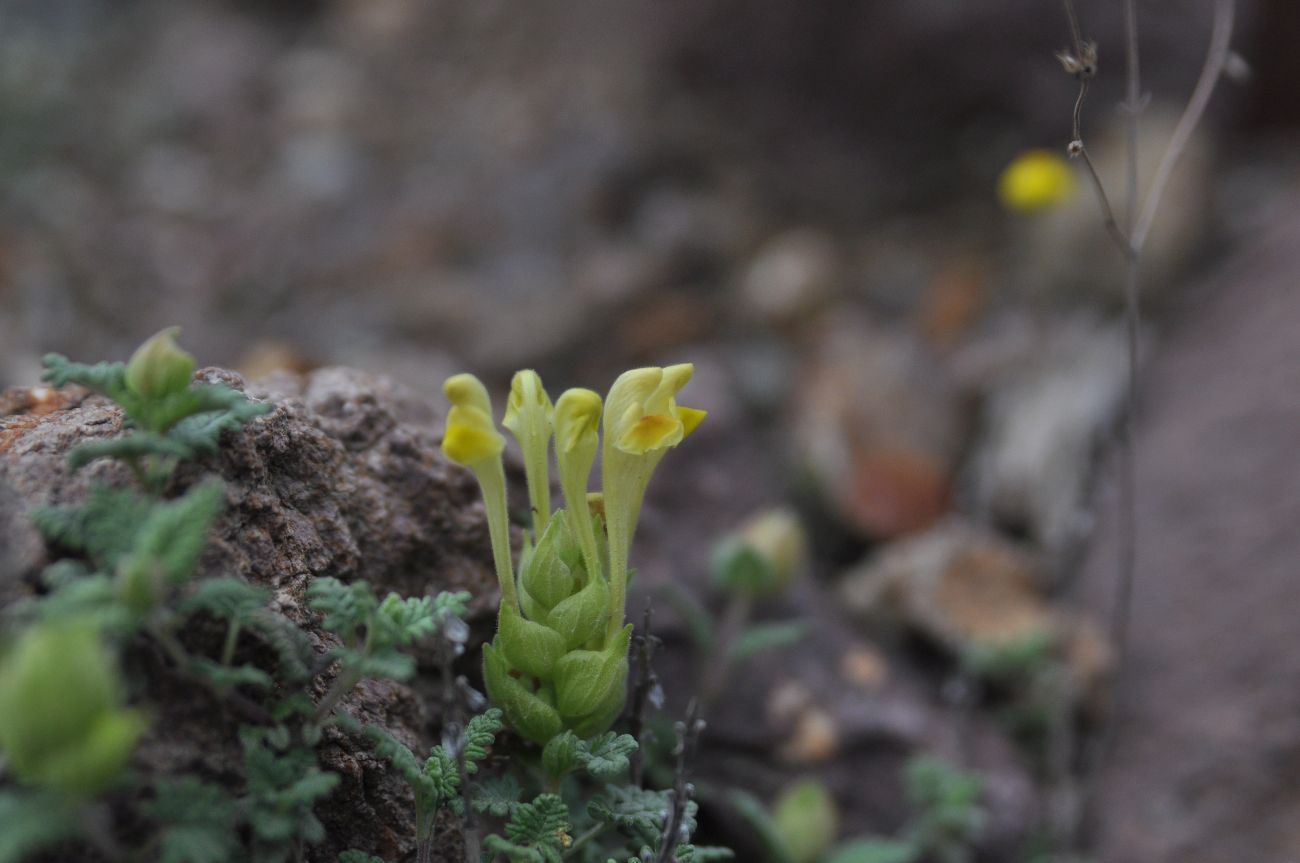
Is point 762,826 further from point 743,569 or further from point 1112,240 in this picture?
point 1112,240

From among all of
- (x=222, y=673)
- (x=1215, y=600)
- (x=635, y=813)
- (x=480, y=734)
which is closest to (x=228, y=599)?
(x=222, y=673)

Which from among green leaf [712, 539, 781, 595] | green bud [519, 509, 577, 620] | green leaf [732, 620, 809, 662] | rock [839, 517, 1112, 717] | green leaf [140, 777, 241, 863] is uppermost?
rock [839, 517, 1112, 717]

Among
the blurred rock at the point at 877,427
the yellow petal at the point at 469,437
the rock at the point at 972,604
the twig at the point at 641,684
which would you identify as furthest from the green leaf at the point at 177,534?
the blurred rock at the point at 877,427

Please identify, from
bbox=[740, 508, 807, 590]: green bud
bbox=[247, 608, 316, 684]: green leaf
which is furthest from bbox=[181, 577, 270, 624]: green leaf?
bbox=[740, 508, 807, 590]: green bud

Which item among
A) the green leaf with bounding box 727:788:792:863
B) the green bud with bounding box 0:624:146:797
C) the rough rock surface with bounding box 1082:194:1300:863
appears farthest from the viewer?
the rough rock surface with bounding box 1082:194:1300:863

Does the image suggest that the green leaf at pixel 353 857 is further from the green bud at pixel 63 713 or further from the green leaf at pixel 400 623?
the green bud at pixel 63 713

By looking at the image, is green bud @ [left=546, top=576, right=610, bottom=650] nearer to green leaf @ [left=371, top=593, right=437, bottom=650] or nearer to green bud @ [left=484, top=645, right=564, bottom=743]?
green bud @ [left=484, top=645, right=564, bottom=743]

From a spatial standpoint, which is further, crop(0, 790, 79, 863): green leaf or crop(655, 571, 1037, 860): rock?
crop(655, 571, 1037, 860): rock

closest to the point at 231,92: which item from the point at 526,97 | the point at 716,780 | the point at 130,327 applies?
the point at 526,97

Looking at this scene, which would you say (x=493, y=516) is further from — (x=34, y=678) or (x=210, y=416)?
(x=34, y=678)
